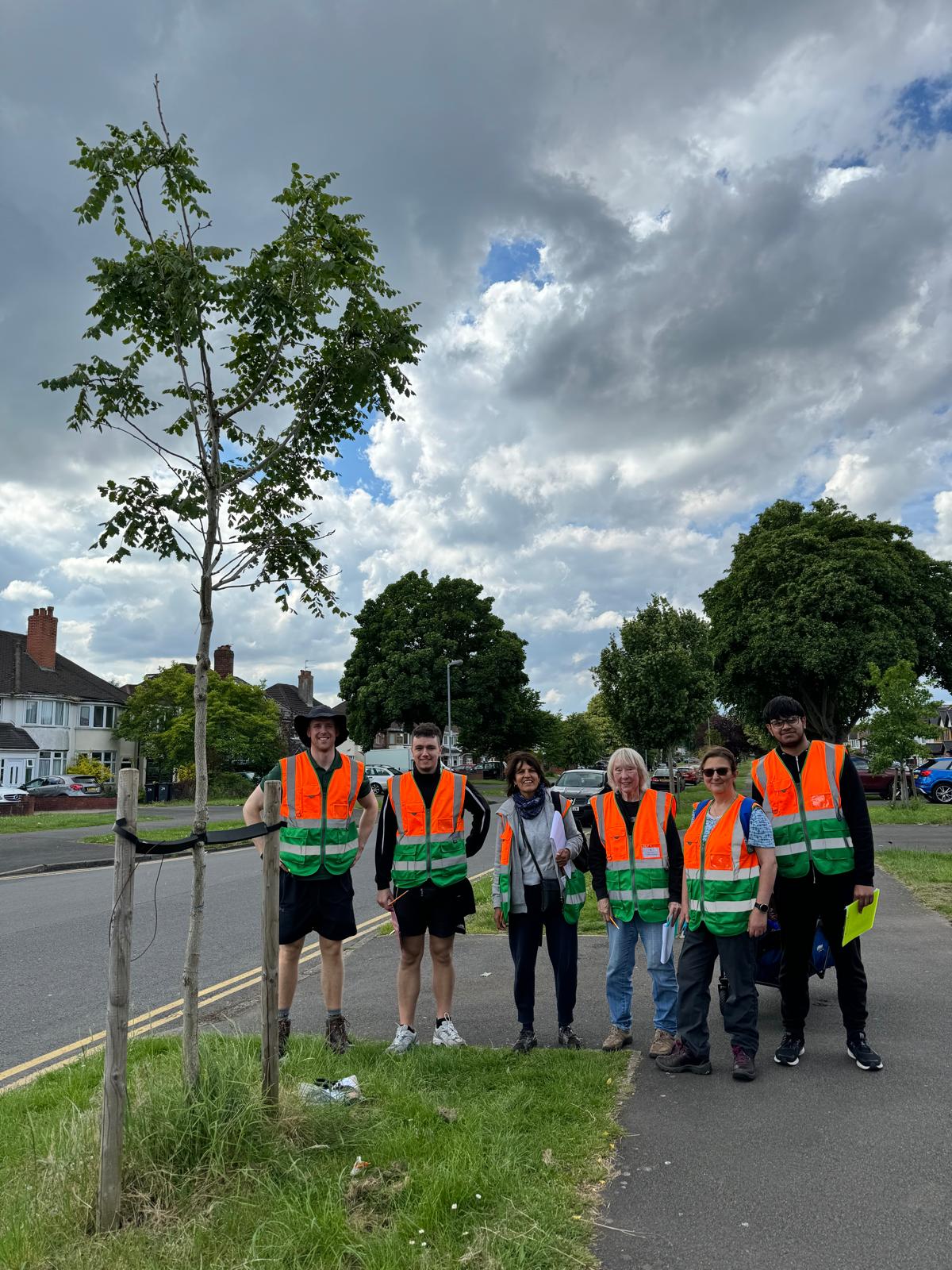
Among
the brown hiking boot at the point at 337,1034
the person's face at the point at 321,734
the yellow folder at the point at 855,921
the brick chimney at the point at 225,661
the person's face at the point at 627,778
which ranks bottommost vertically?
the brown hiking boot at the point at 337,1034

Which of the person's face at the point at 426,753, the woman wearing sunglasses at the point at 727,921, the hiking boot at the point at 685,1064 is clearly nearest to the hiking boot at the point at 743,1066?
the woman wearing sunglasses at the point at 727,921

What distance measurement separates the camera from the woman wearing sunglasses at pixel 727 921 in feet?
16.2

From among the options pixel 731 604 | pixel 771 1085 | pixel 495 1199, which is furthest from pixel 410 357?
pixel 731 604

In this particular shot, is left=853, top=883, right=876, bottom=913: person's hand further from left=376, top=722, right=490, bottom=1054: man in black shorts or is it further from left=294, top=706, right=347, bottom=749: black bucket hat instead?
left=294, top=706, right=347, bottom=749: black bucket hat

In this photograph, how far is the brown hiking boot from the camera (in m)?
5.27

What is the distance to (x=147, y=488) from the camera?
4.54 meters

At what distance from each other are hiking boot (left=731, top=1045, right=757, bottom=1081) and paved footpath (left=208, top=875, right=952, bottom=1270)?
80 millimetres

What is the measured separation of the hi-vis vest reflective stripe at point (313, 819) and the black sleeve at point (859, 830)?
283 cm

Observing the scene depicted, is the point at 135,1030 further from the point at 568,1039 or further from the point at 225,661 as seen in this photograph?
the point at 225,661

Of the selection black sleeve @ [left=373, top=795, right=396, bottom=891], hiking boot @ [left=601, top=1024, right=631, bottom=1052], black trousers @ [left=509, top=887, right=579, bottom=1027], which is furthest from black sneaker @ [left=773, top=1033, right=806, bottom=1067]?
black sleeve @ [left=373, top=795, right=396, bottom=891]

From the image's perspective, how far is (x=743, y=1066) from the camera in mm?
4809

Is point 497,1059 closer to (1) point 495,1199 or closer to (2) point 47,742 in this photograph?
(1) point 495,1199

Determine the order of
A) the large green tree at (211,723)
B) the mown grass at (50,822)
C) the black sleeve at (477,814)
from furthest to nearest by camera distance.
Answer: the large green tree at (211,723)
the mown grass at (50,822)
the black sleeve at (477,814)

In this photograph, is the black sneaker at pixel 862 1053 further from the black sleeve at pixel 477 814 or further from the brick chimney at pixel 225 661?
the brick chimney at pixel 225 661
